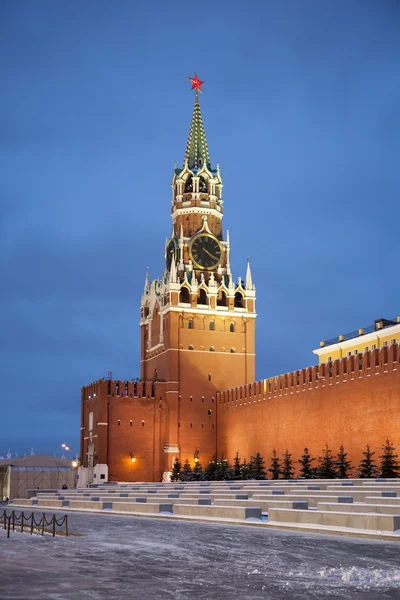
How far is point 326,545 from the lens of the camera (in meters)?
16.3

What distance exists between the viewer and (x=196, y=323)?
6350 centimetres

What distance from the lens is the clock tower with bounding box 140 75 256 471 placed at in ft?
202

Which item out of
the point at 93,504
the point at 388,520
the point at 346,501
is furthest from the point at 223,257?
the point at 388,520

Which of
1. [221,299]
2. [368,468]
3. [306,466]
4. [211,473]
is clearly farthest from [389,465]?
[221,299]

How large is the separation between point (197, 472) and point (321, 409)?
11529mm

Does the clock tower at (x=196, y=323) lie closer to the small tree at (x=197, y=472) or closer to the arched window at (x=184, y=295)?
the arched window at (x=184, y=295)

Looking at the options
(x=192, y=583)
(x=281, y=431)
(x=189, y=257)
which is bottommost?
(x=192, y=583)

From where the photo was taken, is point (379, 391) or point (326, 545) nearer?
point (326, 545)

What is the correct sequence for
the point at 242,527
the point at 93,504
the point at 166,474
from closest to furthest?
the point at 242,527
the point at 93,504
the point at 166,474

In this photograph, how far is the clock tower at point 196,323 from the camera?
61562 millimetres

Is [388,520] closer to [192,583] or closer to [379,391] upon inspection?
[192,583]

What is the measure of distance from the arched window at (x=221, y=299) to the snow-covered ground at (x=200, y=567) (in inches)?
1764

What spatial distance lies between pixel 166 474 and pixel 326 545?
43689 mm

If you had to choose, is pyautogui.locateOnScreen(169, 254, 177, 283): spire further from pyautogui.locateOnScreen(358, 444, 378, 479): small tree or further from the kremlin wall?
pyautogui.locateOnScreen(358, 444, 378, 479): small tree
